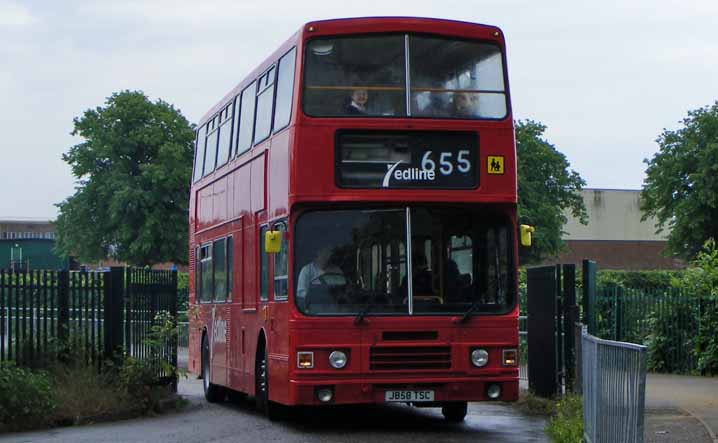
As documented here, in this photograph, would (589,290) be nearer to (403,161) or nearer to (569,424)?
(403,161)

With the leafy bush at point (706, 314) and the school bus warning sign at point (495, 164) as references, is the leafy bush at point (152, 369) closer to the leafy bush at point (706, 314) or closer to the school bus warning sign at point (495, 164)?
the school bus warning sign at point (495, 164)

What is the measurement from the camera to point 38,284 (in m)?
17.6

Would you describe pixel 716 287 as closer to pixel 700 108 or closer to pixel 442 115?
pixel 442 115

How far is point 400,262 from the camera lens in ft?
50.0

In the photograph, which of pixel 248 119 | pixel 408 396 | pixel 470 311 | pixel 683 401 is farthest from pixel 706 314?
pixel 408 396

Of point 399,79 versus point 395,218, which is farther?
point 399,79

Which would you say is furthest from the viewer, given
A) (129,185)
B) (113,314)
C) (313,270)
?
(129,185)

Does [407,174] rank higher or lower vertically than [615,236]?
lower

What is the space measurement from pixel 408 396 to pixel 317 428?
1621 mm

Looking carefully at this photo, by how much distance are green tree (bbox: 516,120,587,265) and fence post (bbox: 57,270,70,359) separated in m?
55.0

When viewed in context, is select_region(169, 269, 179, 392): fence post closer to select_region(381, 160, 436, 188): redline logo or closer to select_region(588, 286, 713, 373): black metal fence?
select_region(381, 160, 436, 188): redline logo

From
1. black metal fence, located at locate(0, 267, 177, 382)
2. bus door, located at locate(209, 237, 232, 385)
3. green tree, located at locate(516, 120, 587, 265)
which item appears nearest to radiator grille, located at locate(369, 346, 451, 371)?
black metal fence, located at locate(0, 267, 177, 382)

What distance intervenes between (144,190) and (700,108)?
27.0 m

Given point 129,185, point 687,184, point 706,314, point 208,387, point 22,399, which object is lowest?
point 208,387
